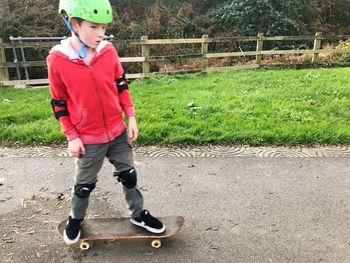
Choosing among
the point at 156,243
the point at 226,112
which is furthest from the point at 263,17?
the point at 156,243

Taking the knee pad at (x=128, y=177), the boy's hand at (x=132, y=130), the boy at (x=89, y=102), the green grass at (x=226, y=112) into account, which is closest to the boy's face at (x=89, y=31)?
the boy at (x=89, y=102)

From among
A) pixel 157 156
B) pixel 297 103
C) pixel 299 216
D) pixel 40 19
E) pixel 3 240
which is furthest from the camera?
pixel 40 19

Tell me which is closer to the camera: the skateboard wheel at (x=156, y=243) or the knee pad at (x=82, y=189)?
the knee pad at (x=82, y=189)

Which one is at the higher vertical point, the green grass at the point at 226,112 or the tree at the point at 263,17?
the tree at the point at 263,17

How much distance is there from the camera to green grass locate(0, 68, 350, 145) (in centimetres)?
518

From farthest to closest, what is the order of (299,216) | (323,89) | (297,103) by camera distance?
1. (323,89)
2. (297,103)
3. (299,216)

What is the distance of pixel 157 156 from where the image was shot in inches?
186

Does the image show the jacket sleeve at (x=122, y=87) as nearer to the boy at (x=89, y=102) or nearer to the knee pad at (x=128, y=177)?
the boy at (x=89, y=102)

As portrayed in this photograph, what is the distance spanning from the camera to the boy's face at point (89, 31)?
7.80 feet

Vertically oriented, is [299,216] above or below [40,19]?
below

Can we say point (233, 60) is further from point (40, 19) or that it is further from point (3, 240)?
point (3, 240)

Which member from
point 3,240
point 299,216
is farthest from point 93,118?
point 299,216

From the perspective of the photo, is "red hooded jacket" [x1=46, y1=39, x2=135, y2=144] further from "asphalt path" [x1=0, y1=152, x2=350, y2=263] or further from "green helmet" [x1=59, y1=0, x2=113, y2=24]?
"asphalt path" [x1=0, y1=152, x2=350, y2=263]

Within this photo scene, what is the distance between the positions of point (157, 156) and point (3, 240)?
214 cm
